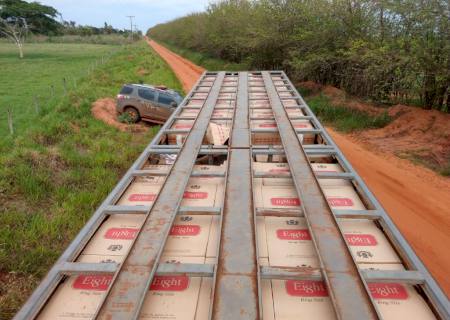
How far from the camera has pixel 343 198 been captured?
459 centimetres

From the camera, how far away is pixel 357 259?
342 centimetres

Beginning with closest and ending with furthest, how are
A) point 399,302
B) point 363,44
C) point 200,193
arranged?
point 399,302 < point 200,193 < point 363,44

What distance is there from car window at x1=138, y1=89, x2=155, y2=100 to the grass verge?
7.78 meters

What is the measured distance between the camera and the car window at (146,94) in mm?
15000

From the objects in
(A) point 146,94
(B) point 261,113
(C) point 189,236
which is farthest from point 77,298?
(A) point 146,94

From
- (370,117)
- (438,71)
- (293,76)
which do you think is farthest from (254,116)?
(293,76)

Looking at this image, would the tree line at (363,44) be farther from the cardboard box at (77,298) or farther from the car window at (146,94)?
the cardboard box at (77,298)

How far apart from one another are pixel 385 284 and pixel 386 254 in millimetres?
497

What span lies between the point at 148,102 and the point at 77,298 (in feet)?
41.9

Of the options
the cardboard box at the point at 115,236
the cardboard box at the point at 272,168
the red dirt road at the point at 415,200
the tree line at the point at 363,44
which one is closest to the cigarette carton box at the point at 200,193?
the cardboard box at the point at 115,236

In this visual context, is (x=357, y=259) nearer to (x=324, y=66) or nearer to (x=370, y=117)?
Answer: (x=370, y=117)

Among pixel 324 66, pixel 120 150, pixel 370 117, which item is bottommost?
pixel 120 150

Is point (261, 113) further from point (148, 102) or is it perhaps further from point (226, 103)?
point (148, 102)

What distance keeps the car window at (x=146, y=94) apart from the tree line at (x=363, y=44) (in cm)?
814
